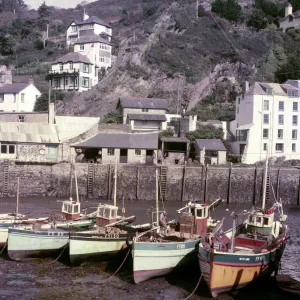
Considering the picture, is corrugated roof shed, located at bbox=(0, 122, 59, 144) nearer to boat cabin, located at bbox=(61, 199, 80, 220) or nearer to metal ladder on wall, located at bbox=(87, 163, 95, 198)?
metal ladder on wall, located at bbox=(87, 163, 95, 198)

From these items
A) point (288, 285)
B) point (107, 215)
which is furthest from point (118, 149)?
point (288, 285)

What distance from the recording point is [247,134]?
67.9 meters

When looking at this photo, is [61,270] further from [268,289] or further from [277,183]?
[277,183]

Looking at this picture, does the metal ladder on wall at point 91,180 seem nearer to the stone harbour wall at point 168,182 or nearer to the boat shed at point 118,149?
the stone harbour wall at point 168,182

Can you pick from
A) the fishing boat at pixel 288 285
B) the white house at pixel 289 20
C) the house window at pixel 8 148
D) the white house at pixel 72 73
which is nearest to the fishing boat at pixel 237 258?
the fishing boat at pixel 288 285

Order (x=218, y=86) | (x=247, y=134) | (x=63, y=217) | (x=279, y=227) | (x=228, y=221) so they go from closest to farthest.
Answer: (x=279, y=227)
(x=63, y=217)
(x=228, y=221)
(x=247, y=134)
(x=218, y=86)

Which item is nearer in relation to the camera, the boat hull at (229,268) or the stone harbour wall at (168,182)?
the boat hull at (229,268)

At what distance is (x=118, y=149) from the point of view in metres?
60.6

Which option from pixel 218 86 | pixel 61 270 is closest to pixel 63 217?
pixel 61 270

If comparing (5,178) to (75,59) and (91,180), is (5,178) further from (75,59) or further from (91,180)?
(75,59)

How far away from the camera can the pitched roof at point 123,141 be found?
60969 mm

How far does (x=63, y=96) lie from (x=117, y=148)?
36.3 m

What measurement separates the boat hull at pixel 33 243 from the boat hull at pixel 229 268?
987cm

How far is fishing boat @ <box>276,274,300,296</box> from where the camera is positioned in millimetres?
25497
